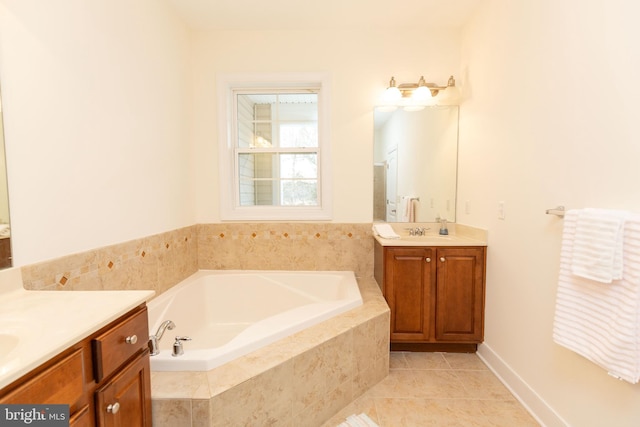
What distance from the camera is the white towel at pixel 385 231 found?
232cm

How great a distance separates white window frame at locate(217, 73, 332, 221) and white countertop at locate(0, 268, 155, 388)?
1630mm

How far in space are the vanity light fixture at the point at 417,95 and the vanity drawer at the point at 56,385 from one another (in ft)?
8.31

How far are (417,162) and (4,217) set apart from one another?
2.60 meters

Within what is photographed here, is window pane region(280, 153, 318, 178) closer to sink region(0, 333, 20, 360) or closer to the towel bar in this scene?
the towel bar

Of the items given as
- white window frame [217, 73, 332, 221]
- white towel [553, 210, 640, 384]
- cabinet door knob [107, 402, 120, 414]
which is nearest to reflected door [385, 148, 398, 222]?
white window frame [217, 73, 332, 221]

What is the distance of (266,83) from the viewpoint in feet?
8.46

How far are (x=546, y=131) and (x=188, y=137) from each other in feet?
8.42

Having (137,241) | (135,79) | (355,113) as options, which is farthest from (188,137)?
(355,113)

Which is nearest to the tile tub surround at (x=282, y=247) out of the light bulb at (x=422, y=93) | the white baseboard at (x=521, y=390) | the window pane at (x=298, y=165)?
the window pane at (x=298, y=165)

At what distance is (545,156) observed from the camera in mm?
1528

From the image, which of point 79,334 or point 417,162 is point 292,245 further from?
point 79,334

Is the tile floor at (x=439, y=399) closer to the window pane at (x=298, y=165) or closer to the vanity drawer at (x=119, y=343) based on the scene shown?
the vanity drawer at (x=119, y=343)

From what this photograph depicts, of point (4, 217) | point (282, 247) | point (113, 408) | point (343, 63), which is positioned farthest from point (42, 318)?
point (343, 63)

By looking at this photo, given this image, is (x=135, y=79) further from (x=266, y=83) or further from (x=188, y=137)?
(x=266, y=83)
